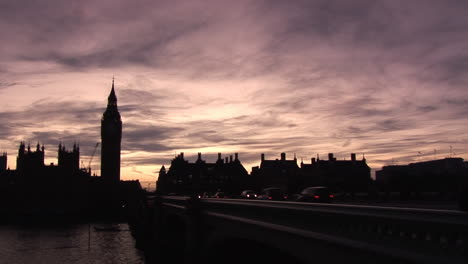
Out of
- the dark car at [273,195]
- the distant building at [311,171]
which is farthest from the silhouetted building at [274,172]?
the dark car at [273,195]

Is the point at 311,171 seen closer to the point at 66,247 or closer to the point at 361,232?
the point at 66,247

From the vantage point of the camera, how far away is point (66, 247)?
84.9 metres

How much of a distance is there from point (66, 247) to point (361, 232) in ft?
274

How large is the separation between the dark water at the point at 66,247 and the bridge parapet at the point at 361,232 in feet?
178

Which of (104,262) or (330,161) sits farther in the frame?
(330,161)

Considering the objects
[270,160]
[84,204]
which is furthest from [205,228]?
[84,204]

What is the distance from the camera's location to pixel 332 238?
11.1 meters

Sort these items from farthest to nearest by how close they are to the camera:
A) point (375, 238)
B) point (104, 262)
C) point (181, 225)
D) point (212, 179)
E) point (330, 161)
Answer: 1. point (212, 179)
2. point (330, 161)
3. point (104, 262)
4. point (181, 225)
5. point (375, 238)

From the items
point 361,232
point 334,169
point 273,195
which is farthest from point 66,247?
point 334,169

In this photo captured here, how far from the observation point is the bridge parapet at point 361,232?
8031mm

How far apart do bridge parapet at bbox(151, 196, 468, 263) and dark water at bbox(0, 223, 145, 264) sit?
54302mm

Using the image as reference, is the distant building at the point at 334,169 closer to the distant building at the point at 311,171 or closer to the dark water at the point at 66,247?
the distant building at the point at 311,171

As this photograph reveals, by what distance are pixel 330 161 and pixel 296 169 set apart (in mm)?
14170

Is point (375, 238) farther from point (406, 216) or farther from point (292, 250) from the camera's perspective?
point (292, 250)
